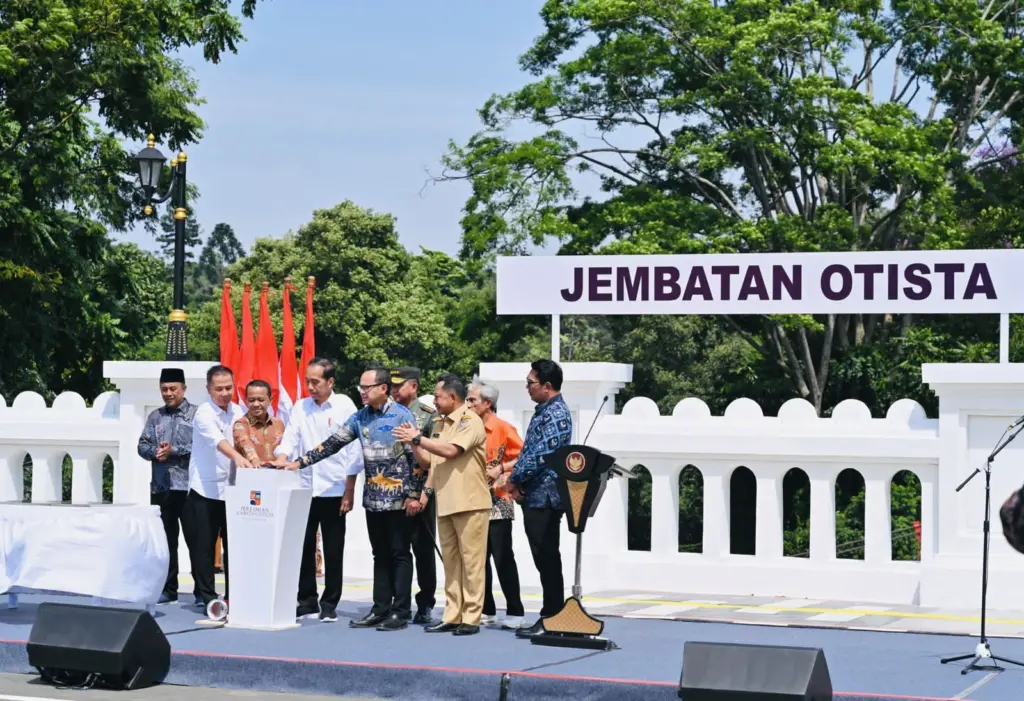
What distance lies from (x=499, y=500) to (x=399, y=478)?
2.21 ft

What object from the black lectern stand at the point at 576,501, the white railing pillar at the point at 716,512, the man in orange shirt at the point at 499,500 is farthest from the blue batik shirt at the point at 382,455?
the white railing pillar at the point at 716,512

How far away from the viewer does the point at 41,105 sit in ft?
82.3

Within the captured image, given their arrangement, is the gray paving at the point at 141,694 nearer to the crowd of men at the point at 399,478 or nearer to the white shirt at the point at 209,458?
the crowd of men at the point at 399,478

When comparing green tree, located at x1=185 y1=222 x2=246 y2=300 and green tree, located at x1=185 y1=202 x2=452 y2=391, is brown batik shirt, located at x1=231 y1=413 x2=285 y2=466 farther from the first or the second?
green tree, located at x1=185 y1=222 x2=246 y2=300

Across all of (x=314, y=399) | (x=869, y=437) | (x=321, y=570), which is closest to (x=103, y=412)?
(x=321, y=570)

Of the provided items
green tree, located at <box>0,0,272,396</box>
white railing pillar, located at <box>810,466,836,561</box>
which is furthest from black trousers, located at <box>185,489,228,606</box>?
green tree, located at <box>0,0,272,396</box>

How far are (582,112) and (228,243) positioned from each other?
77.9 metres

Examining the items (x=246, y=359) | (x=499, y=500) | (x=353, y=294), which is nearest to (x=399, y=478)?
(x=499, y=500)

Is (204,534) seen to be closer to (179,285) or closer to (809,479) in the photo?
(809,479)

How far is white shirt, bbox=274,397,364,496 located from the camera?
1105 centimetres

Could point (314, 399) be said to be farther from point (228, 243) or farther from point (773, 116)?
point (228, 243)

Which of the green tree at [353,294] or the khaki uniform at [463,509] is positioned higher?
the green tree at [353,294]

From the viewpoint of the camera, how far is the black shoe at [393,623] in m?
10.5

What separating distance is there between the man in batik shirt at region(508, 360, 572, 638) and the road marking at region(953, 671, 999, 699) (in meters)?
2.70
